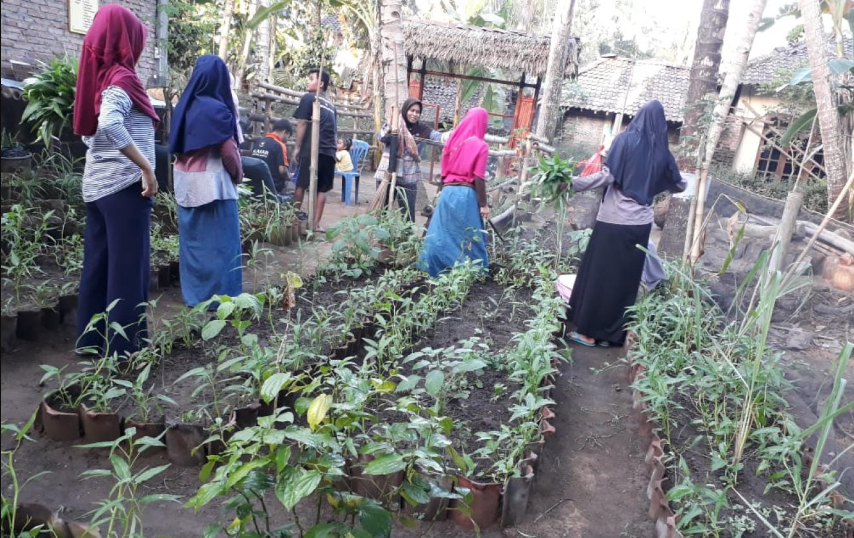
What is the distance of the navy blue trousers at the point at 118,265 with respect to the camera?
290cm

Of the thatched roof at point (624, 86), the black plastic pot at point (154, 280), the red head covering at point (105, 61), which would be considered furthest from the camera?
the thatched roof at point (624, 86)

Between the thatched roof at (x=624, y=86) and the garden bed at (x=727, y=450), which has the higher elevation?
the thatched roof at (x=624, y=86)

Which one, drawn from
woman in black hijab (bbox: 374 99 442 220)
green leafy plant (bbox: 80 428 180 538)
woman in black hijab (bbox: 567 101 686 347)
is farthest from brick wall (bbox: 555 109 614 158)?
green leafy plant (bbox: 80 428 180 538)

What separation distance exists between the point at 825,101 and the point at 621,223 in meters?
3.16

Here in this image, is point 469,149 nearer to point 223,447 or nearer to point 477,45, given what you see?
point 223,447

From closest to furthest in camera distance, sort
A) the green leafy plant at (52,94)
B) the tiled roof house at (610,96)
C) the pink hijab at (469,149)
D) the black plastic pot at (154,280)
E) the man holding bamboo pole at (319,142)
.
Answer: the green leafy plant at (52,94) < the black plastic pot at (154,280) < the pink hijab at (469,149) < the man holding bamboo pole at (319,142) < the tiled roof house at (610,96)

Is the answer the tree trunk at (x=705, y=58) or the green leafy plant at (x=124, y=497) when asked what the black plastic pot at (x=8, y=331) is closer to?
the green leafy plant at (x=124, y=497)

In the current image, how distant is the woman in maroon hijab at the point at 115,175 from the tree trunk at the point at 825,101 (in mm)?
5513

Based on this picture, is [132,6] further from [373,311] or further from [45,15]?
[373,311]

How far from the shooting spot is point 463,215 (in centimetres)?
479

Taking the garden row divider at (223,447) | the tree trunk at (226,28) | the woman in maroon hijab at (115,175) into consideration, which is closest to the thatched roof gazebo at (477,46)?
the tree trunk at (226,28)

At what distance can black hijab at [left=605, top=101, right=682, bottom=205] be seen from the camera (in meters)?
3.94

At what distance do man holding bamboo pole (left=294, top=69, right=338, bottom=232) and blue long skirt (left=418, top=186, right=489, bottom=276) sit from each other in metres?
1.25

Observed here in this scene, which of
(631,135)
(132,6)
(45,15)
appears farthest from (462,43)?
(631,135)
